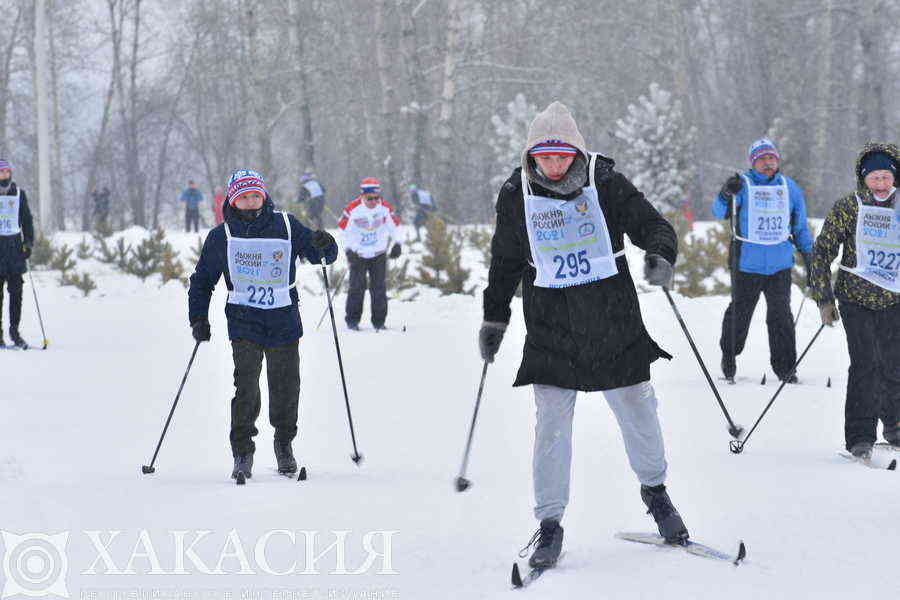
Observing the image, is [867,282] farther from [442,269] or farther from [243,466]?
[442,269]

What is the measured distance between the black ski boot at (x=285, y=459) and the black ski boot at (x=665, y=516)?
94.9 inches

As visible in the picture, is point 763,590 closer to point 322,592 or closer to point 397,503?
point 322,592

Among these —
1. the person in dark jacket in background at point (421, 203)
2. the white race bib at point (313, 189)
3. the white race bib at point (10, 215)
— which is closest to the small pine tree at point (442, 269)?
the person in dark jacket in background at point (421, 203)

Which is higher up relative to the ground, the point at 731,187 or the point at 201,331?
the point at 731,187

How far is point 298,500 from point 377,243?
333 inches

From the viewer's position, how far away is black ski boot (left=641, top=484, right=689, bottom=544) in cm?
438

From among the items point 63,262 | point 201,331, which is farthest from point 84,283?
point 201,331

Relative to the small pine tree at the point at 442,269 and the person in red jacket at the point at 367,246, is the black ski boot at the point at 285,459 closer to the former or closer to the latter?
the person in red jacket at the point at 367,246

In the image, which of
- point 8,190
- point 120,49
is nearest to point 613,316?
point 8,190

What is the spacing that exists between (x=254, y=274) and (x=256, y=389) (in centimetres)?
62

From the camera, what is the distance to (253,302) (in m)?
6.11

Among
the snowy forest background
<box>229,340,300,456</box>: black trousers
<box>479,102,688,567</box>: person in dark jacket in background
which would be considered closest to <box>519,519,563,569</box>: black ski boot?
<box>479,102,688,567</box>: person in dark jacket in background

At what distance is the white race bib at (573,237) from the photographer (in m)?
4.30

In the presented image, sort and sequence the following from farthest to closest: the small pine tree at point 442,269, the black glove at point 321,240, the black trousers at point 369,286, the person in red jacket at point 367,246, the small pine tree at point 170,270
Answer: the small pine tree at point 170,270, the small pine tree at point 442,269, the black trousers at point 369,286, the person in red jacket at point 367,246, the black glove at point 321,240
